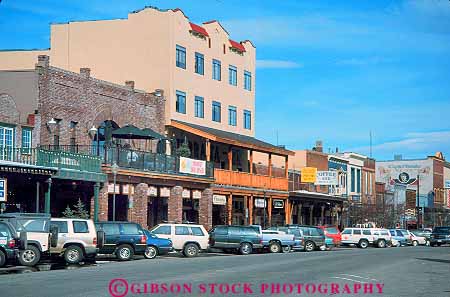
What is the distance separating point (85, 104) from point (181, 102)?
9947 millimetres

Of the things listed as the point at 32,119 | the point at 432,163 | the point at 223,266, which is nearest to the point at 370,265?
the point at 223,266

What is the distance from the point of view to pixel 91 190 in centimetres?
3931

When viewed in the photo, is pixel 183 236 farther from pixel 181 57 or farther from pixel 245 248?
pixel 181 57

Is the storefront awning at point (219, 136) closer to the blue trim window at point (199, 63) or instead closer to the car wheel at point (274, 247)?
the blue trim window at point (199, 63)

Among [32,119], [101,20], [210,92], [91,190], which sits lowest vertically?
[91,190]

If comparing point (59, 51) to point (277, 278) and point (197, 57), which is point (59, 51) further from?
point (277, 278)

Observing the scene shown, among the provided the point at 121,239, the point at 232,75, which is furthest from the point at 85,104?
the point at 232,75

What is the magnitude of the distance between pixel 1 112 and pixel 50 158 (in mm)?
4350

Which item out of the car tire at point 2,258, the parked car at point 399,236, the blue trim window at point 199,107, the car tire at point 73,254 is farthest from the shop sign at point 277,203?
the car tire at point 2,258

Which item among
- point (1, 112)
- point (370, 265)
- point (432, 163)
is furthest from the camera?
point (432, 163)

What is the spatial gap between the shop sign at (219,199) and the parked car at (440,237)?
18.9 metres

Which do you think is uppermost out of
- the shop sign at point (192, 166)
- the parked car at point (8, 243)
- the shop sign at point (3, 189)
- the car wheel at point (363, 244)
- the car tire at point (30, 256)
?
the shop sign at point (192, 166)

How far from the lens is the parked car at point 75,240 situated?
27.3 m

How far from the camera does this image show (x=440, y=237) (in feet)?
192
